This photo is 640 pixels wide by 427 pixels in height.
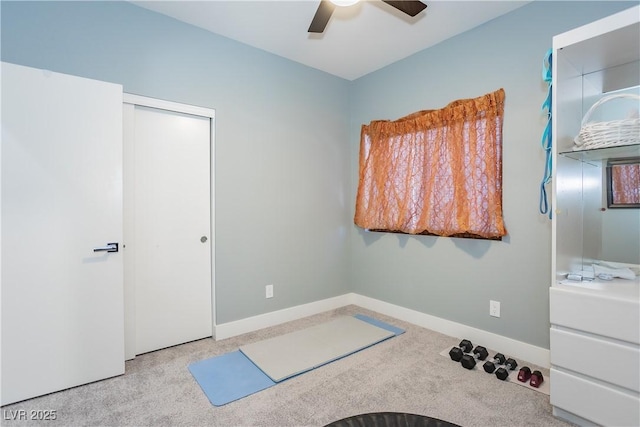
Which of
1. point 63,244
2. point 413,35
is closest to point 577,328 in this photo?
point 413,35

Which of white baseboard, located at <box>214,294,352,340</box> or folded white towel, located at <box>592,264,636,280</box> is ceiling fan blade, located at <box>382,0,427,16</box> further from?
white baseboard, located at <box>214,294,352,340</box>

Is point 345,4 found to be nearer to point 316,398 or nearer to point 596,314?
point 596,314

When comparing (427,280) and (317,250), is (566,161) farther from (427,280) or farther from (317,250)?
(317,250)

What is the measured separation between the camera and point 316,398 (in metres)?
1.91

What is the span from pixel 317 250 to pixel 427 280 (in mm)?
1216

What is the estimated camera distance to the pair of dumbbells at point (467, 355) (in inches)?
87.6

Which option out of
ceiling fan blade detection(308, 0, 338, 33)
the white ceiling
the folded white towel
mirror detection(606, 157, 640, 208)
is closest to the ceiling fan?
ceiling fan blade detection(308, 0, 338, 33)

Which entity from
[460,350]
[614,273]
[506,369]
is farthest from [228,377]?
[614,273]

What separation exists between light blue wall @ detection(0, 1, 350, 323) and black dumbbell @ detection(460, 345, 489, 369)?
165 cm

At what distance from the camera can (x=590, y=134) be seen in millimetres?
1738

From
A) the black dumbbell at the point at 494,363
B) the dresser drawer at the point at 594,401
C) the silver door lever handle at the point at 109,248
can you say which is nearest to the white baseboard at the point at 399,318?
the black dumbbell at the point at 494,363

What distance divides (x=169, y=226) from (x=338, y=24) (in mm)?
2236

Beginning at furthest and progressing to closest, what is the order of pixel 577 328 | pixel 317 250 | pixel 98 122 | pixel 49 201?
pixel 317 250 → pixel 98 122 → pixel 49 201 → pixel 577 328

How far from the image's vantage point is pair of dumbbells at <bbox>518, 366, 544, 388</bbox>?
198 centimetres
